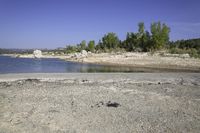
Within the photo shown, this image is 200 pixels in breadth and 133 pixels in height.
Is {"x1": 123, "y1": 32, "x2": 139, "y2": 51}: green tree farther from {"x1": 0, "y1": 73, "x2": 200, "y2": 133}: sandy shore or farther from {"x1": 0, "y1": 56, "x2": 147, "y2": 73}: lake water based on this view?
{"x1": 0, "y1": 73, "x2": 200, "y2": 133}: sandy shore

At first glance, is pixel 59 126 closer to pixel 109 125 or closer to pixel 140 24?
pixel 109 125

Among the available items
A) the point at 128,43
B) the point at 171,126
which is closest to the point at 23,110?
the point at 171,126

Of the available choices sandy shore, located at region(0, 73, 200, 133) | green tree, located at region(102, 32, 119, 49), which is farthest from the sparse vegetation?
sandy shore, located at region(0, 73, 200, 133)

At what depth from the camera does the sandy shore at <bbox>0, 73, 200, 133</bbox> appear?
320 inches

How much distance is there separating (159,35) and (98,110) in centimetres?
6950

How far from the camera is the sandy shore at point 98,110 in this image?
26.7ft

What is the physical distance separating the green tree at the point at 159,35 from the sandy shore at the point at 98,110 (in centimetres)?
6331

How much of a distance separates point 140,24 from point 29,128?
260ft

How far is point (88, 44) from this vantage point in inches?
4845

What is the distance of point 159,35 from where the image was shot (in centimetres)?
7606

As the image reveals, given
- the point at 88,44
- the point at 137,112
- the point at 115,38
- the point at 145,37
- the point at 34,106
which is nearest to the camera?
the point at 137,112

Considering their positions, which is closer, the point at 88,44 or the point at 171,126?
the point at 171,126

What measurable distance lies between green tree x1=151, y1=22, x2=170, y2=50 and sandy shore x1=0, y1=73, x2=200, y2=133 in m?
63.3

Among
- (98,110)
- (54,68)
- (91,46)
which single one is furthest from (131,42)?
(98,110)
